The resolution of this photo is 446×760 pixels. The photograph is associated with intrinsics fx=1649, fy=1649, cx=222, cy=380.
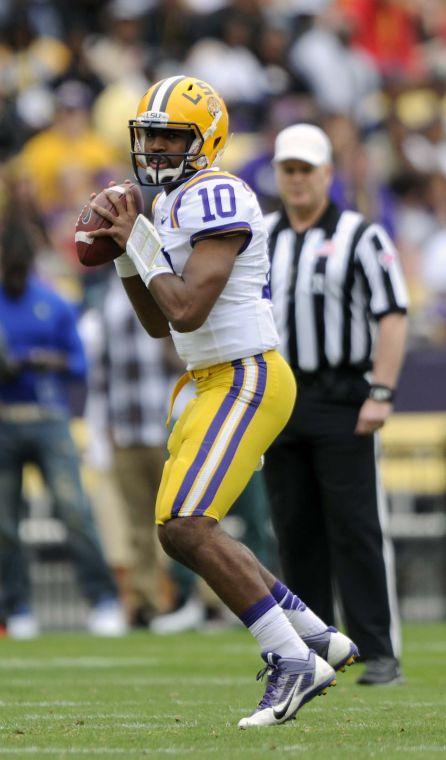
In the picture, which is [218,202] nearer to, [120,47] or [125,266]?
[125,266]

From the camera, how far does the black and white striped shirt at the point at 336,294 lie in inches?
256

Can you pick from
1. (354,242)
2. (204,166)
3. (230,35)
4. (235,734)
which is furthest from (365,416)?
(230,35)

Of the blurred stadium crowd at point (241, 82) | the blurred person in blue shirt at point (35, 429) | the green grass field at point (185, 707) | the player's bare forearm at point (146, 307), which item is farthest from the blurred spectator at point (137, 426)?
the player's bare forearm at point (146, 307)

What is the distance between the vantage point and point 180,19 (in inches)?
632

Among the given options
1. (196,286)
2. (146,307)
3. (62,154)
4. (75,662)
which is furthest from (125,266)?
(62,154)

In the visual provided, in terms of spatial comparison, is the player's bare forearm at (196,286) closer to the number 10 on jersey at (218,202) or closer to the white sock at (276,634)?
the number 10 on jersey at (218,202)

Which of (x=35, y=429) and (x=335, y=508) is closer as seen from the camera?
(x=335, y=508)

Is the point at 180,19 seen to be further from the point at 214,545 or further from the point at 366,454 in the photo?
the point at 214,545

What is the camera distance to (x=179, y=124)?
16.3ft

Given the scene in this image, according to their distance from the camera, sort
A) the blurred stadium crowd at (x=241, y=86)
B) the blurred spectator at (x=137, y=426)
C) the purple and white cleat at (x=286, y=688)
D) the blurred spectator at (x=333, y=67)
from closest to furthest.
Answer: the purple and white cleat at (x=286, y=688) → the blurred spectator at (x=137, y=426) → the blurred stadium crowd at (x=241, y=86) → the blurred spectator at (x=333, y=67)

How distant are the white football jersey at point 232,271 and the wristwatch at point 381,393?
140cm

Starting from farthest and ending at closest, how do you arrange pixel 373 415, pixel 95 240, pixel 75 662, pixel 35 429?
pixel 35 429 < pixel 75 662 < pixel 373 415 < pixel 95 240

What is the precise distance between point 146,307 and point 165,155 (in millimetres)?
484

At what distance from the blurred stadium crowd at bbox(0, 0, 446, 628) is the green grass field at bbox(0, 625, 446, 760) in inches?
201
